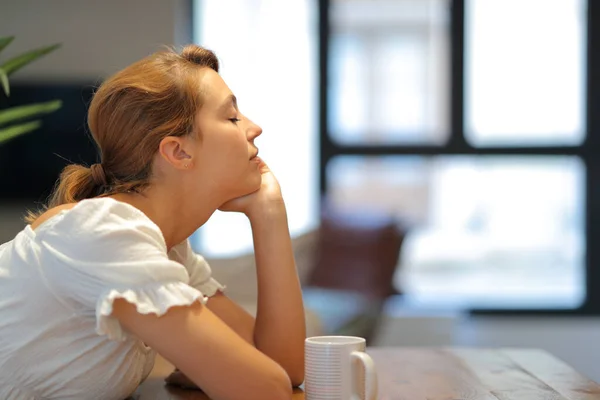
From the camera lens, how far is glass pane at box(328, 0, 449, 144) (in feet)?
16.1

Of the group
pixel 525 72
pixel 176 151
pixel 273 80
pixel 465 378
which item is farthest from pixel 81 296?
pixel 525 72

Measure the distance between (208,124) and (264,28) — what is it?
143 inches

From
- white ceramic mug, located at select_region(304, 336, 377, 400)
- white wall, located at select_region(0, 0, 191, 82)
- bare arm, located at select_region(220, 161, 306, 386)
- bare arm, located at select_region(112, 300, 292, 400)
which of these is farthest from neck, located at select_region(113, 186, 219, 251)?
white wall, located at select_region(0, 0, 191, 82)

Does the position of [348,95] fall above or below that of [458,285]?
above

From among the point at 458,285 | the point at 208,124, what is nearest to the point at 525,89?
the point at 458,285

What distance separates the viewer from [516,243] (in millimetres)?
4867

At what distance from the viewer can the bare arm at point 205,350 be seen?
44.5 inches

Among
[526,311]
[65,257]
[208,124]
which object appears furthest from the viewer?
[526,311]

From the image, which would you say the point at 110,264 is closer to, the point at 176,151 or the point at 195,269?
the point at 176,151

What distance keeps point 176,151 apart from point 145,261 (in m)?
0.26

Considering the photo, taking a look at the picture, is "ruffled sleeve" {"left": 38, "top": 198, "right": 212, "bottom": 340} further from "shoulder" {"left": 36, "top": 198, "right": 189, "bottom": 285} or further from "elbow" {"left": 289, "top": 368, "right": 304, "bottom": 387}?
"elbow" {"left": 289, "top": 368, "right": 304, "bottom": 387}

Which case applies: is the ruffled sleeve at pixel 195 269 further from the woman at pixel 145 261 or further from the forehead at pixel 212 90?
the forehead at pixel 212 90

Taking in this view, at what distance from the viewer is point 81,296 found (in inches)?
45.5

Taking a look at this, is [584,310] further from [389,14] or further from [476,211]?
[389,14]
